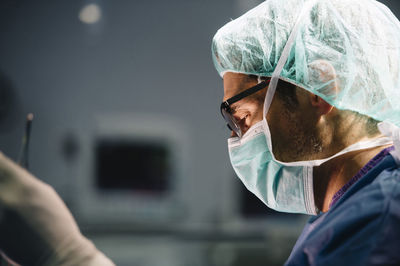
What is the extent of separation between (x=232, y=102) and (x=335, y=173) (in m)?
0.29

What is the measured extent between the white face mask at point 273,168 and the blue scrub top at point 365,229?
0.41ft

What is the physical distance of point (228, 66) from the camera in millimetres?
956

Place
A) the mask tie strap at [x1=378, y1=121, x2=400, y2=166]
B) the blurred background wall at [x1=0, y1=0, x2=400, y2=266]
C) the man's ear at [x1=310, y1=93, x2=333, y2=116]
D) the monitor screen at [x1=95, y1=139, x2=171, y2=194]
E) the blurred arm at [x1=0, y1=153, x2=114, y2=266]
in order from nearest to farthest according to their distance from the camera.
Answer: the mask tie strap at [x1=378, y1=121, x2=400, y2=166]
the man's ear at [x1=310, y1=93, x2=333, y2=116]
the blurred arm at [x1=0, y1=153, x2=114, y2=266]
the blurred background wall at [x1=0, y1=0, x2=400, y2=266]
the monitor screen at [x1=95, y1=139, x2=171, y2=194]

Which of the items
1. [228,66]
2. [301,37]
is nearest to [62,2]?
[228,66]

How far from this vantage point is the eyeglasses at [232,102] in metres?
0.90

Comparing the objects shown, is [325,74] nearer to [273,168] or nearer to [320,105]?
[320,105]

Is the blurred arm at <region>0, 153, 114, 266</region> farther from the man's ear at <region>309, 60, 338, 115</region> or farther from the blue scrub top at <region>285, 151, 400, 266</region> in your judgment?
the man's ear at <region>309, 60, 338, 115</region>

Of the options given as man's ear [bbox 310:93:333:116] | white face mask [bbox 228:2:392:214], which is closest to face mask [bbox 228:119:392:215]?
white face mask [bbox 228:2:392:214]

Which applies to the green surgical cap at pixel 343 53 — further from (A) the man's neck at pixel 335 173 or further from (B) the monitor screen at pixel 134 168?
(B) the monitor screen at pixel 134 168

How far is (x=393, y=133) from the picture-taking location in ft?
2.51

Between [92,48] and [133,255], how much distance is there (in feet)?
6.29

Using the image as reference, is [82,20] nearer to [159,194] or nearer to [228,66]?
[228,66]

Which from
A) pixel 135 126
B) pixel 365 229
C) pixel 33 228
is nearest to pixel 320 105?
pixel 365 229

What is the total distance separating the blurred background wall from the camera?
1328mm
